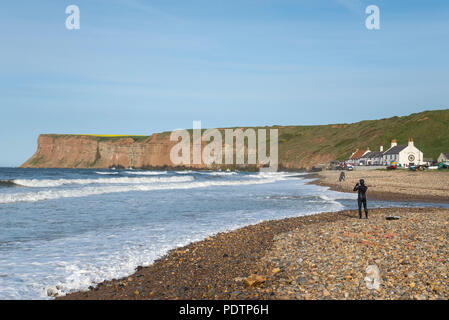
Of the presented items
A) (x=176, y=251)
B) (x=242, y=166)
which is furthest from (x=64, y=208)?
(x=242, y=166)

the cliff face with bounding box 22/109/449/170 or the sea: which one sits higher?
the cliff face with bounding box 22/109/449/170

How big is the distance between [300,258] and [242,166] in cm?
16520

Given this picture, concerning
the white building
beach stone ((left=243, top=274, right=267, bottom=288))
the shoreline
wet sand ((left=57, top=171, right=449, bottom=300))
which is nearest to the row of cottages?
the white building

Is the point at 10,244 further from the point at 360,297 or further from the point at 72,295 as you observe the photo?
the point at 360,297

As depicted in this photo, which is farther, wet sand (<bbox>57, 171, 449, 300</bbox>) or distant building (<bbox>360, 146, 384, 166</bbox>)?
distant building (<bbox>360, 146, 384, 166</bbox>)

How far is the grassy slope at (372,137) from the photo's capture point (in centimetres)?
12238

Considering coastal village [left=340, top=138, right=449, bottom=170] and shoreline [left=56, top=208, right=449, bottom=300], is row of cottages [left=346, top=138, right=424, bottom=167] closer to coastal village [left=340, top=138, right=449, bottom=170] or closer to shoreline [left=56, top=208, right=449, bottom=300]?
coastal village [left=340, top=138, right=449, bottom=170]

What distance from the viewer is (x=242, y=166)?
572 ft

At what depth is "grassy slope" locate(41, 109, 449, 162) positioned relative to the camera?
122375 mm

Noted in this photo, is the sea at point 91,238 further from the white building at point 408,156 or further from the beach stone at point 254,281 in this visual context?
the white building at point 408,156

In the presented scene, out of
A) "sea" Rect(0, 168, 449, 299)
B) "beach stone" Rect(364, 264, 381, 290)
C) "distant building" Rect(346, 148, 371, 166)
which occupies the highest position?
"distant building" Rect(346, 148, 371, 166)

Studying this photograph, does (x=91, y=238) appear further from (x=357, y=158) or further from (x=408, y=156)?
(x=357, y=158)

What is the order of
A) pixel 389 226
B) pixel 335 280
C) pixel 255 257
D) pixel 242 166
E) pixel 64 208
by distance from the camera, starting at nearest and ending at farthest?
pixel 335 280 → pixel 255 257 → pixel 389 226 → pixel 64 208 → pixel 242 166

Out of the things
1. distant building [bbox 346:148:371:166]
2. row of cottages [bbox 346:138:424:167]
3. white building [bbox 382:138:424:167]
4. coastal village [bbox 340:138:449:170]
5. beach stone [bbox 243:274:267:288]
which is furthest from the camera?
distant building [bbox 346:148:371:166]
